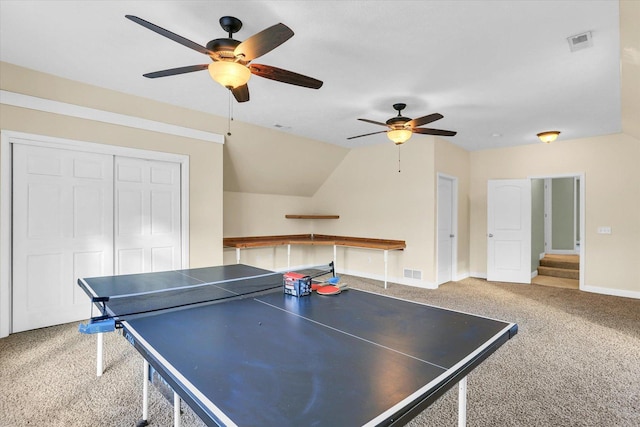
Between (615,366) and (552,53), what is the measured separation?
2.70 meters

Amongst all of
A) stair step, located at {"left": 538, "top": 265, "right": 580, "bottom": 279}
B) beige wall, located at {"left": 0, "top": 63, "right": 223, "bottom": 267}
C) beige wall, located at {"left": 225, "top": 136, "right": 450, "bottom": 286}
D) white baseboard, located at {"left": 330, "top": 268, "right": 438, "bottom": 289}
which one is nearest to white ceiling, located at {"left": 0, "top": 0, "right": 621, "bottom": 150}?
beige wall, located at {"left": 0, "top": 63, "right": 223, "bottom": 267}

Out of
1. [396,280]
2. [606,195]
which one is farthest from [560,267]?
[396,280]

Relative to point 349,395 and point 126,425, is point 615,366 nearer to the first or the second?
point 349,395

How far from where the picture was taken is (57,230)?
11.6 feet

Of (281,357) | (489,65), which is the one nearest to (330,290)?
(281,357)

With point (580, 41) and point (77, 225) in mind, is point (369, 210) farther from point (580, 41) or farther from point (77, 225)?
point (77, 225)

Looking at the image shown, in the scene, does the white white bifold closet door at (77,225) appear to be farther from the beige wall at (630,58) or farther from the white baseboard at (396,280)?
the beige wall at (630,58)

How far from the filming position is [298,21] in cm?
234

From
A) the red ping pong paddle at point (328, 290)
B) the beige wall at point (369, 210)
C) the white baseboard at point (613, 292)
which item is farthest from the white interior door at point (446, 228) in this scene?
the red ping pong paddle at point (328, 290)

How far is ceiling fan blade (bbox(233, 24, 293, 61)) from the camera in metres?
1.75

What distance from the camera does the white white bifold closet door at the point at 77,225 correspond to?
3350 millimetres

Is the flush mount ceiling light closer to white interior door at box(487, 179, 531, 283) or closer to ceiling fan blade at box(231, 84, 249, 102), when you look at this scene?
white interior door at box(487, 179, 531, 283)

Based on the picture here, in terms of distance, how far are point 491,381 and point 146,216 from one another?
13.4 ft

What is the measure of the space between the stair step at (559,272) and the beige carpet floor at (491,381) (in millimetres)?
2776
